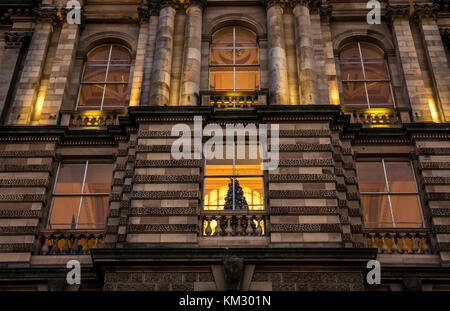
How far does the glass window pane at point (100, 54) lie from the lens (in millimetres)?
20828

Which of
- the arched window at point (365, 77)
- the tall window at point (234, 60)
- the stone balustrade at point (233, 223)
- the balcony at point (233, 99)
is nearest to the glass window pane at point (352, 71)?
the arched window at point (365, 77)

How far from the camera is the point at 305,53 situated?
60.4 ft

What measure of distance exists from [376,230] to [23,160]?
10842mm

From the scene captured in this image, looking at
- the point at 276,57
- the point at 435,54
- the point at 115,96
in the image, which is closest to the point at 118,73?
the point at 115,96

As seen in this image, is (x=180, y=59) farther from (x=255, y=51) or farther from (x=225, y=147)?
(x=225, y=147)

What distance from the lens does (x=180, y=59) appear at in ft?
61.9

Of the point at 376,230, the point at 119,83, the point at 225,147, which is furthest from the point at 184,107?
the point at 376,230

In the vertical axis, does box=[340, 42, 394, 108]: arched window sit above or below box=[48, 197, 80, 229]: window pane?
above

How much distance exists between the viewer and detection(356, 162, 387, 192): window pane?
1678 centimetres

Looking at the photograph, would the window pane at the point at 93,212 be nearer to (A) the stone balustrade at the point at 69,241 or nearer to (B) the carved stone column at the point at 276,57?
(A) the stone balustrade at the point at 69,241

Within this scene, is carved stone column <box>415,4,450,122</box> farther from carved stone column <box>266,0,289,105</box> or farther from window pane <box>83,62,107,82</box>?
window pane <box>83,62,107,82</box>

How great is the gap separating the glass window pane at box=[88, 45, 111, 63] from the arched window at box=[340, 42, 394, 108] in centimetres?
910

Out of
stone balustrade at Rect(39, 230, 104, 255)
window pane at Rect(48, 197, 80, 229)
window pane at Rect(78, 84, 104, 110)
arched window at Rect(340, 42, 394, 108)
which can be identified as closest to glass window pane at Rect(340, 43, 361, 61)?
arched window at Rect(340, 42, 394, 108)

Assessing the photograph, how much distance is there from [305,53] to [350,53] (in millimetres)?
3164
